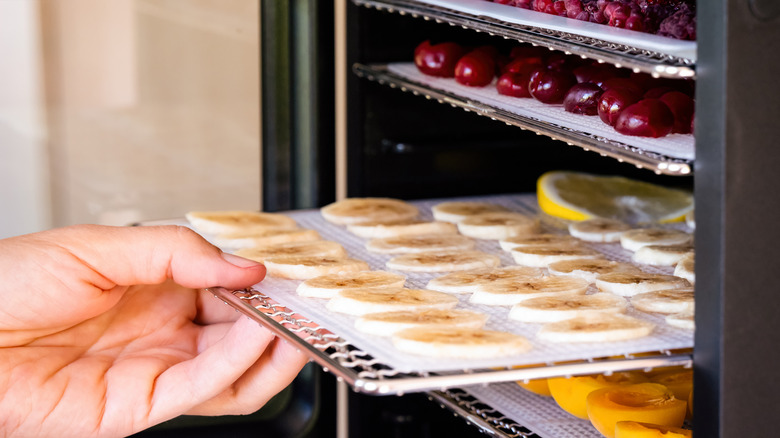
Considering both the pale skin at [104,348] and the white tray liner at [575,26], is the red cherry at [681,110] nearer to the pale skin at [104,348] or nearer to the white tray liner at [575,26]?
the white tray liner at [575,26]

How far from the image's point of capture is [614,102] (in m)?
1.28

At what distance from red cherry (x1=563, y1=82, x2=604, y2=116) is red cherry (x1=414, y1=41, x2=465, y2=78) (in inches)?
14.2

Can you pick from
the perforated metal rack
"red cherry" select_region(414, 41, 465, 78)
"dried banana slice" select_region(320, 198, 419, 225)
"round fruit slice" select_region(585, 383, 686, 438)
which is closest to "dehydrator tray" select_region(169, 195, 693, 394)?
the perforated metal rack

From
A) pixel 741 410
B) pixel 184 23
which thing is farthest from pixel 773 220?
pixel 184 23

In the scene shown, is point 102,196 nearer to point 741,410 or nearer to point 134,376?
point 134,376

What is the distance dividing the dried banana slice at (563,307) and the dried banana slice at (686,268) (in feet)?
0.43

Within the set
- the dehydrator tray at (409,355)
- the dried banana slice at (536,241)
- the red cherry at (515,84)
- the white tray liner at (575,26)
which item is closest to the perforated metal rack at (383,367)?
the dehydrator tray at (409,355)

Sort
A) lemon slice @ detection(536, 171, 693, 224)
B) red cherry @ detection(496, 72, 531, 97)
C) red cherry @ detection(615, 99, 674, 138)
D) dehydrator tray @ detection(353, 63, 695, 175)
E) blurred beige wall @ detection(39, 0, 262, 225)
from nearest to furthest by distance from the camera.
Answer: dehydrator tray @ detection(353, 63, 695, 175), red cherry @ detection(615, 99, 674, 138), red cherry @ detection(496, 72, 531, 97), lemon slice @ detection(536, 171, 693, 224), blurred beige wall @ detection(39, 0, 262, 225)

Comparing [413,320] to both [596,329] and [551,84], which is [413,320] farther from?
[551,84]

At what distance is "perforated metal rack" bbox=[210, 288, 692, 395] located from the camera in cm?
96

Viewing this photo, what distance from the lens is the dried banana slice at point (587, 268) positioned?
1396 mm

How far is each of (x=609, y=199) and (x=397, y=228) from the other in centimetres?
43

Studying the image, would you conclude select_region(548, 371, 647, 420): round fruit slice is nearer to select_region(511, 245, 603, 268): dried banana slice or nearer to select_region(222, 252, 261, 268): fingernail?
select_region(511, 245, 603, 268): dried banana slice

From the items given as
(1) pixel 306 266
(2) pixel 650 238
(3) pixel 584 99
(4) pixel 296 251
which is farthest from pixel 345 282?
(2) pixel 650 238
